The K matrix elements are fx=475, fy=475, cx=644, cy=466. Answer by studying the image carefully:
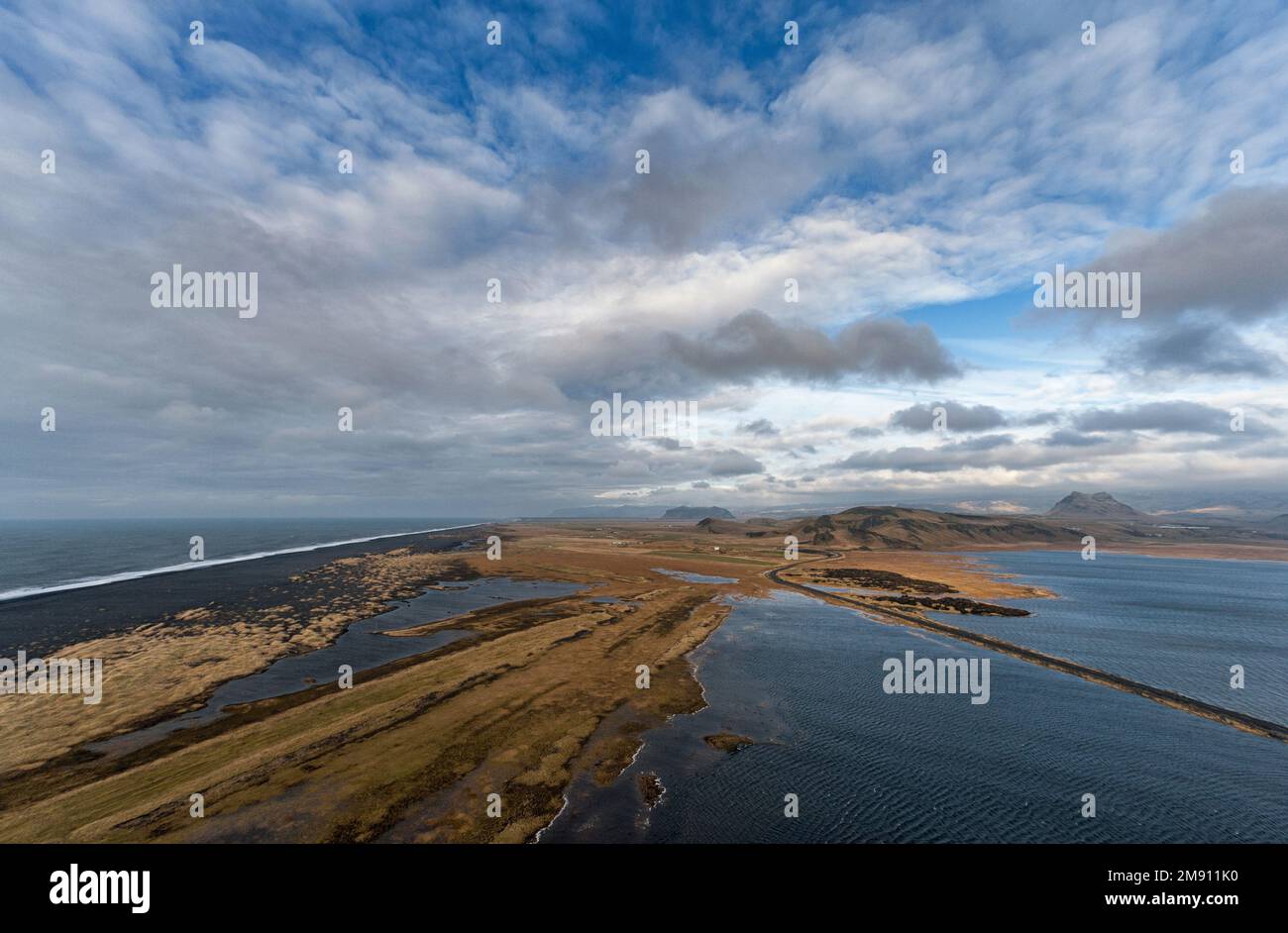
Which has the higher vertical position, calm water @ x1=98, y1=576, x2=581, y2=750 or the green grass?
calm water @ x1=98, y1=576, x2=581, y2=750

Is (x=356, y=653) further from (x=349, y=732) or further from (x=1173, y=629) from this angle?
(x=1173, y=629)

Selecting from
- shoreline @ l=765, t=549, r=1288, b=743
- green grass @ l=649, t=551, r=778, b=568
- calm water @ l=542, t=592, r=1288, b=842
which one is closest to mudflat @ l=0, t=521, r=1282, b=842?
calm water @ l=542, t=592, r=1288, b=842

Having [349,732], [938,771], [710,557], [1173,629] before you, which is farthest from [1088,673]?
[710,557]

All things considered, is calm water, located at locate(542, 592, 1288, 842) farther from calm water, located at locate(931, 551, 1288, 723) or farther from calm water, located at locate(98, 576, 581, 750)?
Result: calm water, located at locate(98, 576, 581, 750)

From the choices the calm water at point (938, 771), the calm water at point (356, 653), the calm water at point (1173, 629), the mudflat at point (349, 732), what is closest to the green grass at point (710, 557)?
the calm water at point (1173, 629)

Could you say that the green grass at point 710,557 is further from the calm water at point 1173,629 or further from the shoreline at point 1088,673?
the calm water at point 1173,629
